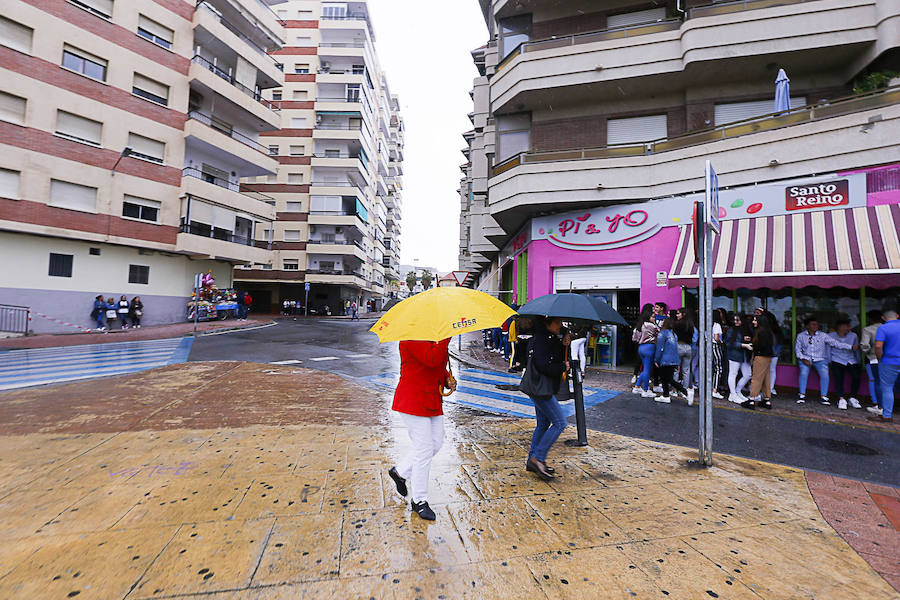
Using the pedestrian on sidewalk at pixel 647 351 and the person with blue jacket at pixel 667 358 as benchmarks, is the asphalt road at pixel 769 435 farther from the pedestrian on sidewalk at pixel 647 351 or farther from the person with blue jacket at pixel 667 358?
the pedestrian on sidewalk at pixel 647 351

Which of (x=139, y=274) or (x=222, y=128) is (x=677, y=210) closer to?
(x=139, y=274)

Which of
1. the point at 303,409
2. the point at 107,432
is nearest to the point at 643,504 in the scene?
the point at 303,409

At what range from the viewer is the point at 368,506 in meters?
3.36

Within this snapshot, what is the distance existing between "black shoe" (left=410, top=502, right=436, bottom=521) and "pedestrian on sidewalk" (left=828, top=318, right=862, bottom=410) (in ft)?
28.0

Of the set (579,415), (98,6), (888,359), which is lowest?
(579,415)

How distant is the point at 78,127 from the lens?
59.1ft

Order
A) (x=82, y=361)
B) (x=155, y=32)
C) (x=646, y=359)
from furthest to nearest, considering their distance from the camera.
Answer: (x=155, y=32) → (x=82, y=361) → (x=646, y=359)

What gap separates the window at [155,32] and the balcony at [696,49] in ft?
63.3

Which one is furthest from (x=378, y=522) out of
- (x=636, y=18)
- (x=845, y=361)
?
(x=636, y=18)

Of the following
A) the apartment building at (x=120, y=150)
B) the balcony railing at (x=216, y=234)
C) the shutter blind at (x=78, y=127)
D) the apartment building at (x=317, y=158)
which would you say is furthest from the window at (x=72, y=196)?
the apartment building at (x=317, y=158)

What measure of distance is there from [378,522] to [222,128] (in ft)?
95.2

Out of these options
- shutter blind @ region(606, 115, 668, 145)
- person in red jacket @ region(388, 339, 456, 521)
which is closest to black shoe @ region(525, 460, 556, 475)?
person in red jacket @ region(388, 339, 456, 521)

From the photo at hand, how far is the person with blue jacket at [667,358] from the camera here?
7.70 metres

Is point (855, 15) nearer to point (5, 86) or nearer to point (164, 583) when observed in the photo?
point (164, 583)
